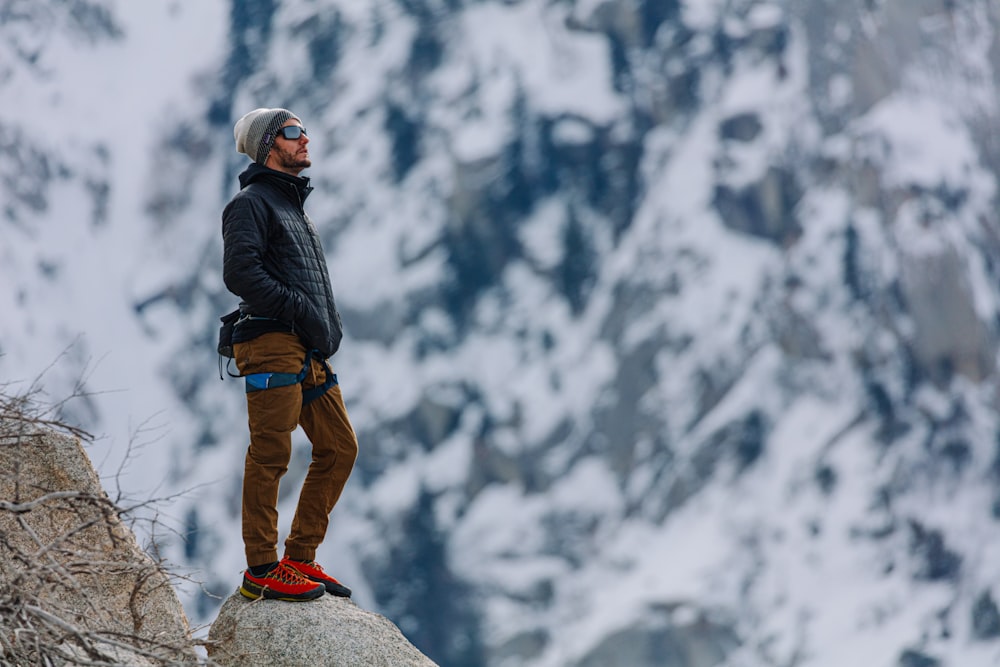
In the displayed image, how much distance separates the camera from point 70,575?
8516mm

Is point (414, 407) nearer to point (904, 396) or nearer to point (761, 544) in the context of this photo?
point (761, 544)

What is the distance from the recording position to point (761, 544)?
6314 inches

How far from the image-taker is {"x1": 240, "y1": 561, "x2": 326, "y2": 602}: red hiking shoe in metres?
10.6

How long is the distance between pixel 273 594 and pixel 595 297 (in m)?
166

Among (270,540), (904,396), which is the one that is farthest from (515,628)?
(270,540)

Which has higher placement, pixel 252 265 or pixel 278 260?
pixel 278 260

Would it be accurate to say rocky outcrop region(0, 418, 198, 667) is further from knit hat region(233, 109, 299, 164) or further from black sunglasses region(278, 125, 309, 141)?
black sunglasses region(278, 125, 309, 141)

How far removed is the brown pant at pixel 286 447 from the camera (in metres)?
10.3

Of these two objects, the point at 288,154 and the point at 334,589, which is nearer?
the point at 288,154

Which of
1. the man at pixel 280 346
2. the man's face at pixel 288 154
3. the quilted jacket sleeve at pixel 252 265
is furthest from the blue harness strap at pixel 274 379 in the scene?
the man's face at pixel 288 154

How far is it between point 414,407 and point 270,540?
163 metres

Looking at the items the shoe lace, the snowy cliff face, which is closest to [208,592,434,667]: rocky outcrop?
the shoe lace

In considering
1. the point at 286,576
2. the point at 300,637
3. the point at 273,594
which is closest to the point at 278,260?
the point at 286,576

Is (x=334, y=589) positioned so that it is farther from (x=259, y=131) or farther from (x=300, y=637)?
(x=259, y=131)
